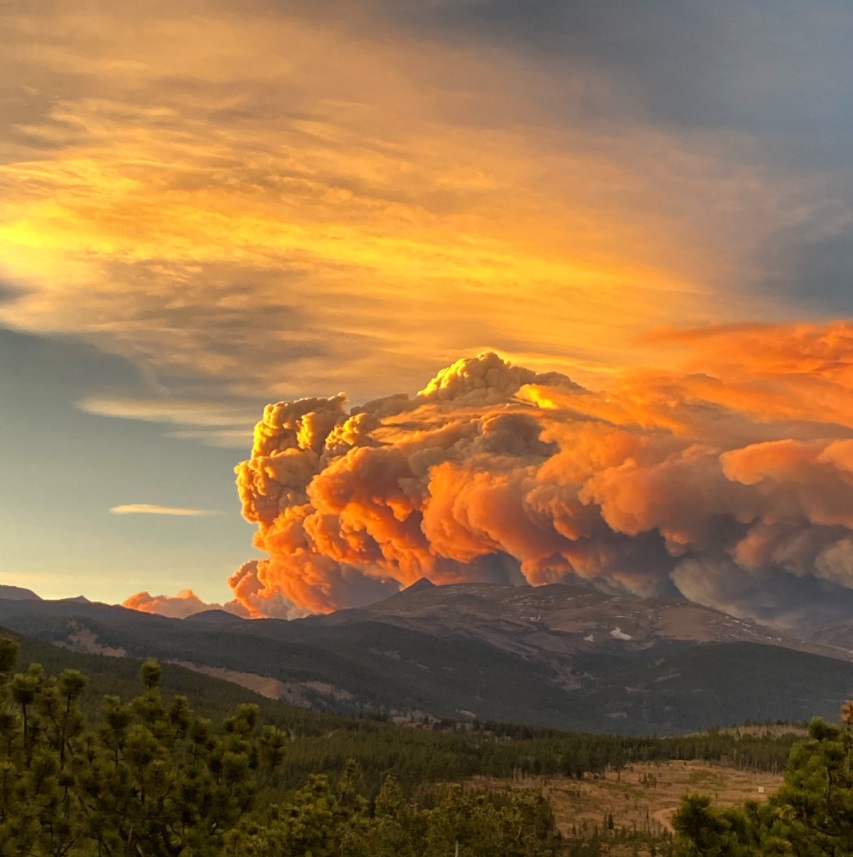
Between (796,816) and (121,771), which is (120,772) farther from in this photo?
(796,816)

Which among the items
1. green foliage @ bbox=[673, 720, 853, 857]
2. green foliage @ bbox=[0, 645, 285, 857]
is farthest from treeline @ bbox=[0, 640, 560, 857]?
green foliage @ bbox=[673, 720, 853, 857]

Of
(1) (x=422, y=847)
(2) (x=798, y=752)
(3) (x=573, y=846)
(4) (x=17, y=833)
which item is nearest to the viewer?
(4) (x=17, y=833)

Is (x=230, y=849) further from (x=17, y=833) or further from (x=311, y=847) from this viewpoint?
(x=311, y=847)

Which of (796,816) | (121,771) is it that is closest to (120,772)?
(121,771)

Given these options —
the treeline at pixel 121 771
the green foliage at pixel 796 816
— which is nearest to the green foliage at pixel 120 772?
the treeline at pixel 121 771

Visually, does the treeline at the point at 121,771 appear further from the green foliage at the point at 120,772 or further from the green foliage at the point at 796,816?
the green foliage at the point at 796,816

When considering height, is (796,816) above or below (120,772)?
above

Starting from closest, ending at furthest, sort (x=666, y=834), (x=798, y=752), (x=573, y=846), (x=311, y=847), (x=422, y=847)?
(x=798, y=752) → (x=311, y=847) → (x=422, y=847) → (x=573, y=846) → (x=666, y=834)

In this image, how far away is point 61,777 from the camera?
3312 cm

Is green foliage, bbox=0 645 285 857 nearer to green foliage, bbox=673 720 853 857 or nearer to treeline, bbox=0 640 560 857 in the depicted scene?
treeline, bbox=0 640 560 857

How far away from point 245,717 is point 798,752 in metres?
18.6

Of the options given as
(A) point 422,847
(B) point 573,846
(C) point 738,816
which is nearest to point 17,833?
(C) point 738,816

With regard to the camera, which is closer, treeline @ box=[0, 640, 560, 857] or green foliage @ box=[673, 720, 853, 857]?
treeline @ box=[0, 640, 560, 857]

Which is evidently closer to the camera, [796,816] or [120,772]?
[120,772]
